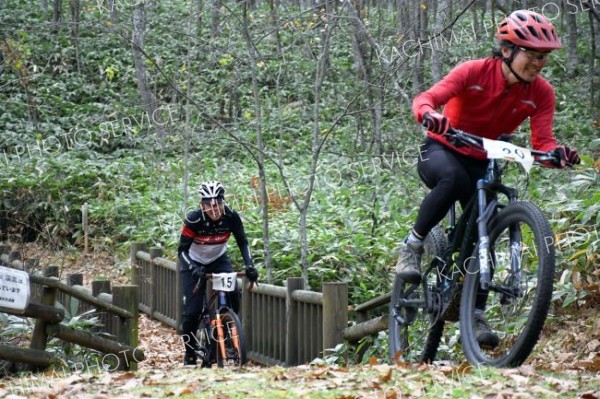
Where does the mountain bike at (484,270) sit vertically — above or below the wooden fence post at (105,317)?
above

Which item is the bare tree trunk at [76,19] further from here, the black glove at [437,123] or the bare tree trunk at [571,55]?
the black glove at [437,123]

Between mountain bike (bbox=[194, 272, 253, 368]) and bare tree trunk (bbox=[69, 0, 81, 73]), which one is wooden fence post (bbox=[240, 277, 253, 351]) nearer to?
mountain bike (bbox=[194, 272, 253, 368])

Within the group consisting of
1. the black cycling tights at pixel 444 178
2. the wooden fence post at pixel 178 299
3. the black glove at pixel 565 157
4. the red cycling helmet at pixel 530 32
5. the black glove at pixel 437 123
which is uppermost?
the red cycling helmet at pixel 530 32

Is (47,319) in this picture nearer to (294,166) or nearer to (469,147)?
(469,147)

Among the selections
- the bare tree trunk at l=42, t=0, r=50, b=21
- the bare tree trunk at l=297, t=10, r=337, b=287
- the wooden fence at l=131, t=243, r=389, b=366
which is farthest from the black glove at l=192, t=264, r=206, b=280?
the bare tree trunk at l=42, t=0, r=50, b=21

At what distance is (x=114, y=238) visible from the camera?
60.8 feet

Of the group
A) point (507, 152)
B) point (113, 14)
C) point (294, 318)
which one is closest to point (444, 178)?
point (507, 152)

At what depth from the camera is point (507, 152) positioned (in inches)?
224

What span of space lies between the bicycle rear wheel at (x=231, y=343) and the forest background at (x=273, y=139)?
1.51 metres

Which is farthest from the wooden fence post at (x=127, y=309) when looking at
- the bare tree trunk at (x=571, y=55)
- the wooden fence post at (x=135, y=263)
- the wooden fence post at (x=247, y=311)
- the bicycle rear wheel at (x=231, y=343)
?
the bare tree trunk at (x=571, y=55)

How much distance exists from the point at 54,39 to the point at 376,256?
21505 mm

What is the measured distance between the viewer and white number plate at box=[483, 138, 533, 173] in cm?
562

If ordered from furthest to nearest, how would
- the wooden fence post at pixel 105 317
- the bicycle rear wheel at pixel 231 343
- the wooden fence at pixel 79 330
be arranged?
1. the wooden fence post at pixel 105 317
2. the bicycle rear wheel at pixel 231 343
3. the wooden fence at pixel 79 330

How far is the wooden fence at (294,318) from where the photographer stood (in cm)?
898
